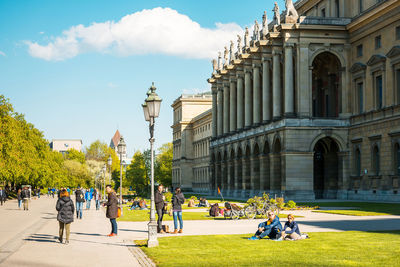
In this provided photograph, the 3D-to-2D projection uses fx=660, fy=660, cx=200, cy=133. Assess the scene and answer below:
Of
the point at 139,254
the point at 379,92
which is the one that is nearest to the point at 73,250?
the point at 139,254

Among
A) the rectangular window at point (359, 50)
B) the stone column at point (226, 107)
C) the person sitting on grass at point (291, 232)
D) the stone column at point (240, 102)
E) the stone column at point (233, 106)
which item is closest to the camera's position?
the person sitting on grass at point (291, 232)

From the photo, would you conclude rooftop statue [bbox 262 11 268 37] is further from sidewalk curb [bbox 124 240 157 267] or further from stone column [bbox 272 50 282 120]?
sidewalk curb [bbox 124 240 157 267]

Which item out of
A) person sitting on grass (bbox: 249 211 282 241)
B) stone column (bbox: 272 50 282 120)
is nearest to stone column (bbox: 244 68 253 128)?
stone column (bbox: 272 50 282 120)

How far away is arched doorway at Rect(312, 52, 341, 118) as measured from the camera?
72875mm

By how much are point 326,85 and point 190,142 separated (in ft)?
307

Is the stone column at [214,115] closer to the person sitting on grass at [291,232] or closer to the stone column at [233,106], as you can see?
the stone column at [233,106]

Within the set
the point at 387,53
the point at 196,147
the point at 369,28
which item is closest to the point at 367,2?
the point at 369,28

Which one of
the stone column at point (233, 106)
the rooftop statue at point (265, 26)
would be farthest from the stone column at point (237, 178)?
the rooftop statue at point (265, 26)

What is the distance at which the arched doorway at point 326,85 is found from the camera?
239 feet

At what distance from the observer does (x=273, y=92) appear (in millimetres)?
74562

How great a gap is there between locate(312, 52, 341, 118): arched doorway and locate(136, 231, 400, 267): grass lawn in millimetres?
48615

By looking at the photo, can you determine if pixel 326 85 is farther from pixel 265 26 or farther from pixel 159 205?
pixel 159 205

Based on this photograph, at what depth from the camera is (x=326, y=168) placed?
74.1m

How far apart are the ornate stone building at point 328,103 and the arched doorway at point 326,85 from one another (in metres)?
0.11
